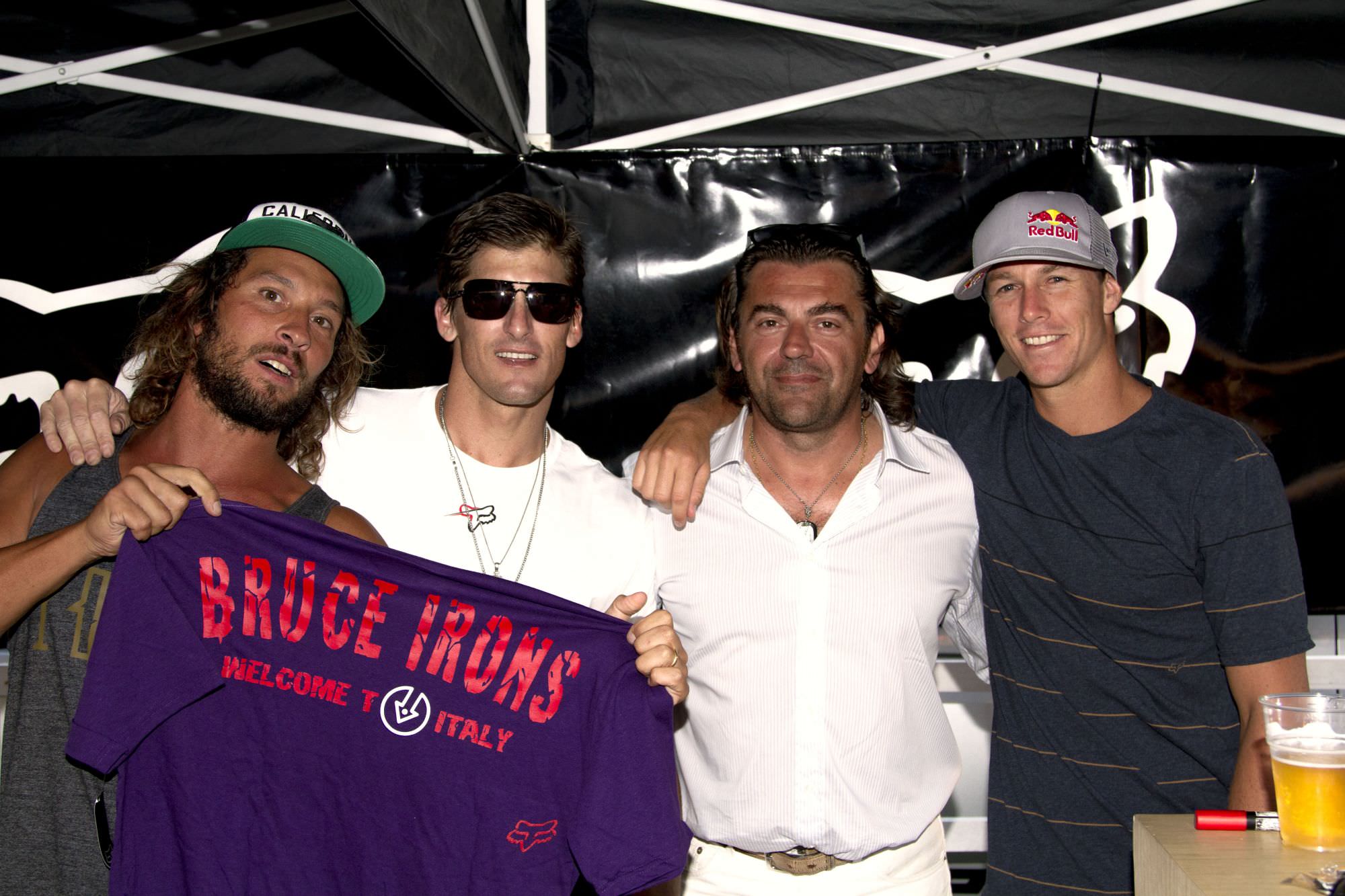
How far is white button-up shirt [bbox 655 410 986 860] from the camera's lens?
7.56 ft

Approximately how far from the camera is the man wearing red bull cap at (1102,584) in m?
2.24

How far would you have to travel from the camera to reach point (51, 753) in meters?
1.99

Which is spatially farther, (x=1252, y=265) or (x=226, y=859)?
(x=1252, y=265)

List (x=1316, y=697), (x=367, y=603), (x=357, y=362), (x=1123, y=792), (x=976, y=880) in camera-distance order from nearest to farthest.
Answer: (x=1316, y=697) → (x=367, y=603) → (x=1123, y=792) → (x=357, y=362) → (x=976, y=880)

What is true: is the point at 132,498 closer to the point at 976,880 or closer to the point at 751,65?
the point at 751,65

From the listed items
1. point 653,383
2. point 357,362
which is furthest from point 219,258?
point 653,383

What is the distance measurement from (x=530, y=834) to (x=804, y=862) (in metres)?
0.70

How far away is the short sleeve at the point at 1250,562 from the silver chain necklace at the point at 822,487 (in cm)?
80

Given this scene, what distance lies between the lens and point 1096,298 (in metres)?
2.48

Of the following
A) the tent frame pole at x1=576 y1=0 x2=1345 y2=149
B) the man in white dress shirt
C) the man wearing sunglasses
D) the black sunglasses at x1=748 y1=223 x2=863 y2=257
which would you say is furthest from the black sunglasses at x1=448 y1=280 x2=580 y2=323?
the tent frame pole at x1=576 y1=0 x2=1345 y2=149

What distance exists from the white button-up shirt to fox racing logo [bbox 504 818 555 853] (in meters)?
0.53

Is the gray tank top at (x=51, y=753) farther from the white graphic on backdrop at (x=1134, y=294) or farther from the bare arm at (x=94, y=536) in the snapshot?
the white graphic on backdrop at (x=1134, y=294)

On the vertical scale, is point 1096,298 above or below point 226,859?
above

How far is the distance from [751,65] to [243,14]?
1559 millimetres
